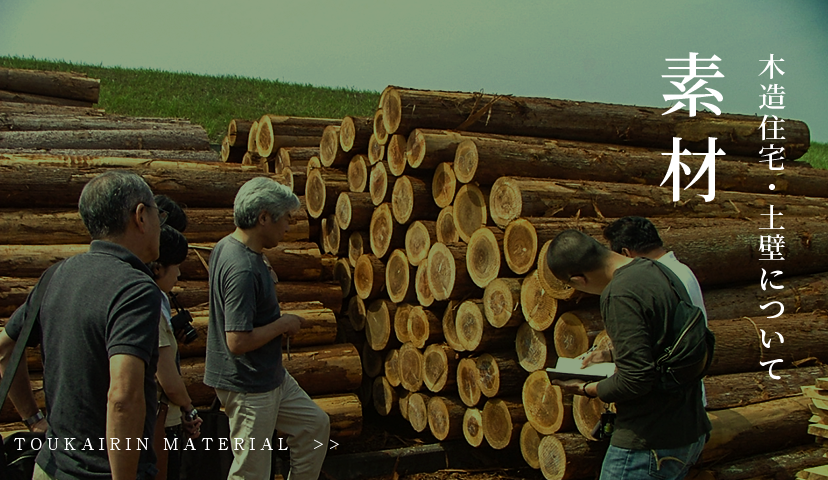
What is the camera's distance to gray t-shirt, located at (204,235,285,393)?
3.83 m

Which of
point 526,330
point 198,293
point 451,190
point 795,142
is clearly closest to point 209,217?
point 198,293

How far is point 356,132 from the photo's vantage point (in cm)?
750

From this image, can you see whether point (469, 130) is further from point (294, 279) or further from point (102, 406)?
point (102, 406)

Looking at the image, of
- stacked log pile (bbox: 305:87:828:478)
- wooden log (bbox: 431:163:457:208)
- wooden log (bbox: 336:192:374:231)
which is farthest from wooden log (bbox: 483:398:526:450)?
→ wooden log (bbox: 336:192:374:231)

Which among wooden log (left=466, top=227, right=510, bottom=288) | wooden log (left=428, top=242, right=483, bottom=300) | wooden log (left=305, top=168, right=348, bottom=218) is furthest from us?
wooden log (left=305, top=168, right=348, bottom=218)

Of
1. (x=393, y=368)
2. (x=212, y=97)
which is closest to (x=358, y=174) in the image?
(x=393, y=368)

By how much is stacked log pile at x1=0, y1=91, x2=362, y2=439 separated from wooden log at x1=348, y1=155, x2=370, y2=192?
2.17ft

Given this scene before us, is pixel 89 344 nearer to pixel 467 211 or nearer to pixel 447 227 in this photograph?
pixel 467 211

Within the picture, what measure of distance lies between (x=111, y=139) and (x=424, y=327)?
558 cm

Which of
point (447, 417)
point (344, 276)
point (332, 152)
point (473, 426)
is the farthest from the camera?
point (332, 152)

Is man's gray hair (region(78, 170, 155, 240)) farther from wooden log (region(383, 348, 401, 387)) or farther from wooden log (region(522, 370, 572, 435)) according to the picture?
wooden log (region(383, 348, 401, 387))

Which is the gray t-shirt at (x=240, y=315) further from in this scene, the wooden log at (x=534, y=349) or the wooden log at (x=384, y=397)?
the wooden log at (x=384, y=397)

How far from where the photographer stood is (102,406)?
2.47 metres

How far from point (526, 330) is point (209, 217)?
11.3 ft
